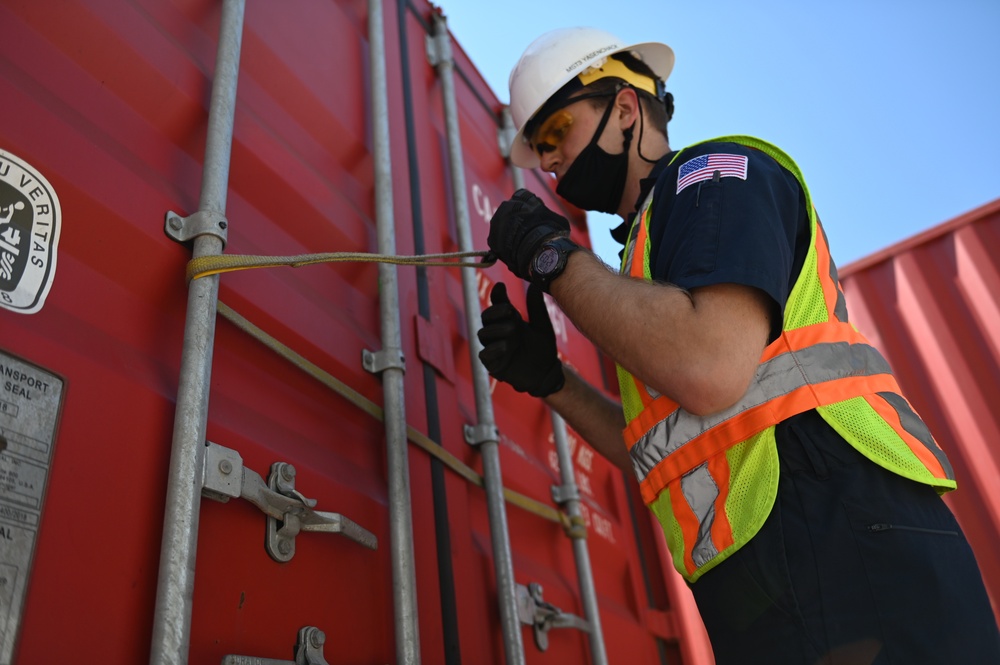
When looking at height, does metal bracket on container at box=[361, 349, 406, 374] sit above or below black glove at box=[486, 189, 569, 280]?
below

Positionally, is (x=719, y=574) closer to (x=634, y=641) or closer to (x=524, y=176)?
(x=634, y=641)

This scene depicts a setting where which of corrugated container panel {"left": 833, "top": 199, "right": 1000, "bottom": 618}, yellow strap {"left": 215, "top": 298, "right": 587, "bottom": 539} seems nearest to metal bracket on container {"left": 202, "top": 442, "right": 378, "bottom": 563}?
yellow strap {"left": 215, "top": 298, "right": 587, "bottom": 539}

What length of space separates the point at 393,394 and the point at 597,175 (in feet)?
2.36

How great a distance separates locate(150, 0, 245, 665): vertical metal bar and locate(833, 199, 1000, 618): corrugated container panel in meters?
3.23

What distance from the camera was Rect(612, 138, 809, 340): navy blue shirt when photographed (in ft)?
4.42

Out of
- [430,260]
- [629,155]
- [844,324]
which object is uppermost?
[629,155]

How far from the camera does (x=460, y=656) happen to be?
1730mm

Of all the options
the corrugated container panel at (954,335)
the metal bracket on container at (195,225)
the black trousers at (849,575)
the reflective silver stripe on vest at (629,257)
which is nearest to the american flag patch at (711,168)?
the reflective silver stripe on vest at (629,257)

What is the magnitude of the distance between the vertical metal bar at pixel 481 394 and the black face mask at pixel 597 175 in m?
0.45

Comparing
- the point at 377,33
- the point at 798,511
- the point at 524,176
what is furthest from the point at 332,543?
the point at 524,176

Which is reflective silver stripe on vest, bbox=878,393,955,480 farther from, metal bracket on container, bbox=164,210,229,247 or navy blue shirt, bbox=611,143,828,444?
metal bracket on container, bbox=164,210,229,247

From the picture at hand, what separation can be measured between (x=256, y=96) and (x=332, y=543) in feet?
3.20

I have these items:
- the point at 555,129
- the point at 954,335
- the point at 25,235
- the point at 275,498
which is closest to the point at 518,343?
the point at 555,129

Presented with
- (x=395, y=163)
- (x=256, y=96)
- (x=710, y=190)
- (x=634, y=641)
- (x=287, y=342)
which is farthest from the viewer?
(x=634, y=641)
